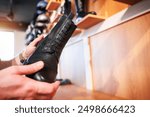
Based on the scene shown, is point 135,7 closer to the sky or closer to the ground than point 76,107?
closer to the sky

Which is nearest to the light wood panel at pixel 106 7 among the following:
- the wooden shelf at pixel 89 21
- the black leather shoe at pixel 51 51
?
the wooden shelf at pixel 89 21

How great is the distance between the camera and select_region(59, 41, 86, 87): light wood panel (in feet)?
4.68

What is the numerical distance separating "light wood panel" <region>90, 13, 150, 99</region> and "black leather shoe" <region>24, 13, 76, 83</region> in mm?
362

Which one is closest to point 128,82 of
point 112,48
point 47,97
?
point 112,48

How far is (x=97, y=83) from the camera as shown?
1.19 metres

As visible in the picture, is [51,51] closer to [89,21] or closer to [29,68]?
[29,68]

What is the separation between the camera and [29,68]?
0.50 m

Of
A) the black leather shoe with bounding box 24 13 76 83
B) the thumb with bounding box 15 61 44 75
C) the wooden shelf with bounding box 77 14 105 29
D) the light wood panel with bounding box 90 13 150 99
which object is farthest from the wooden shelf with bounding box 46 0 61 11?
the thumb with bounding box 15 61 44 75

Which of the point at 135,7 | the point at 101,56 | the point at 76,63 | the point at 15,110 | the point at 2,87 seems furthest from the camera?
the point at 76,63

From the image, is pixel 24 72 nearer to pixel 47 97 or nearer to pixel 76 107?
pixel 47 97

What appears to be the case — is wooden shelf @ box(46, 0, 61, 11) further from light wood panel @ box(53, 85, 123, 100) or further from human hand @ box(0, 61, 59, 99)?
human hand @ box(0, 61, 59, 99)

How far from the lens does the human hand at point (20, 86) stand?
18.6 inches

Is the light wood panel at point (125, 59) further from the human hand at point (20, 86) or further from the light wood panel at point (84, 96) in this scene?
the human hand at point (20, 86)

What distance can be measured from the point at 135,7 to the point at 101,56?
41cm
